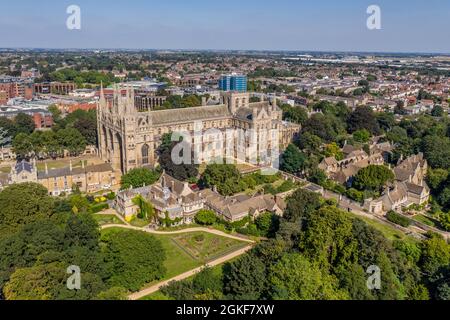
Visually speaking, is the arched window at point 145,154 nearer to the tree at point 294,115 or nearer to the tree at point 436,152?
the tree at point 294,115

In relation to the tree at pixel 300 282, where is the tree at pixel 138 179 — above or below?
above

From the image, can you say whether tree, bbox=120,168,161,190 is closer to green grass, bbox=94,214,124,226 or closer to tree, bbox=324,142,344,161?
green grass, bbox=94,214,124,226

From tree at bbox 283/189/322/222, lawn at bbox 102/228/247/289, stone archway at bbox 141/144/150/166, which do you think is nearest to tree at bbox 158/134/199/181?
stone archway at bbox 141/144/150/166

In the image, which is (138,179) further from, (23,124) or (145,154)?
(23,124)

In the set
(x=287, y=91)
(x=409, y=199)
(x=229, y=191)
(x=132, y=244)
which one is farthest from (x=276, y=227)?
(x=287, y=91)

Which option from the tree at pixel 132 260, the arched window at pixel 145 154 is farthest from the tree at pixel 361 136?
the tree at pixel 132 260

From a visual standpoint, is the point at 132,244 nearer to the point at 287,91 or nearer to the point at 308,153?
the point at 308,153

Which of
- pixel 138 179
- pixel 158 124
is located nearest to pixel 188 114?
pixel 158 124
